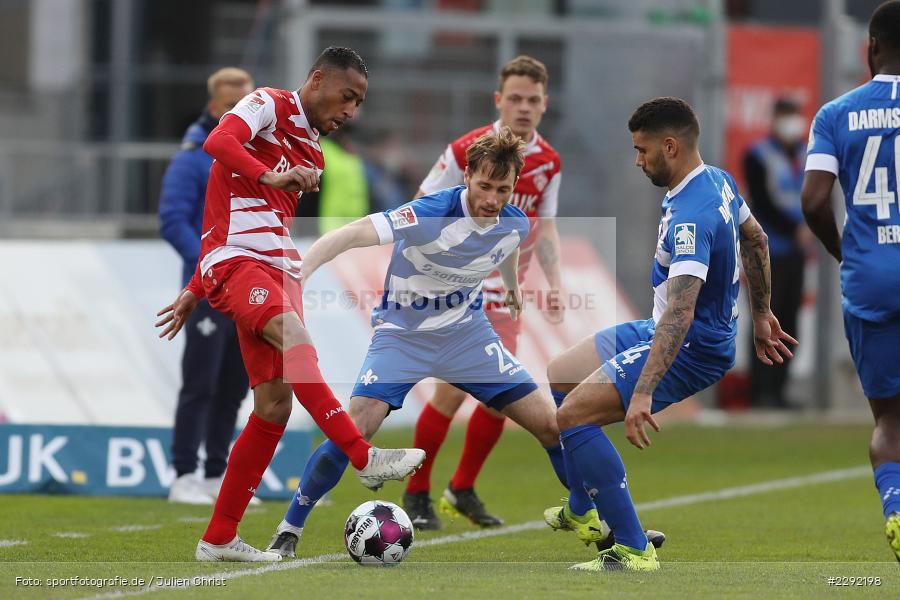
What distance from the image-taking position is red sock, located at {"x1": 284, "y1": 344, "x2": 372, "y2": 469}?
6.44m

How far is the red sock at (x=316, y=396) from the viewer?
6.44 meters

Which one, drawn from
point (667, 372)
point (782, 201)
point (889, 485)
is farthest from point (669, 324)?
point (782, 201)

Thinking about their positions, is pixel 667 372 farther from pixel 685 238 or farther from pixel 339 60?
pixel 339 60

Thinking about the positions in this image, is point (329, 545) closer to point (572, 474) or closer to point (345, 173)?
point (572, 474)

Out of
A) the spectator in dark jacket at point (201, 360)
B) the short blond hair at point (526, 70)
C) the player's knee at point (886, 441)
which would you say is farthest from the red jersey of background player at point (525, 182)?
the player's knee at point (886, 441)

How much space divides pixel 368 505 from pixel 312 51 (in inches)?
439

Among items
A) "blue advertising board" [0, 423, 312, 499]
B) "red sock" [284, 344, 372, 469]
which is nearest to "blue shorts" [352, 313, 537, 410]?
"red sock" [284, 344, 372, 469]

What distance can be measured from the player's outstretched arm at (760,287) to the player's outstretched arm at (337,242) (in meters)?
1.68

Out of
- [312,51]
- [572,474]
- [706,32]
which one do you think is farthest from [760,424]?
[572,474]

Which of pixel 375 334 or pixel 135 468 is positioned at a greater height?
pixel 375 334

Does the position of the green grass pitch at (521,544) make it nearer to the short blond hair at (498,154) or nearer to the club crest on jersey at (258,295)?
the club crest on jersey at (258,295)

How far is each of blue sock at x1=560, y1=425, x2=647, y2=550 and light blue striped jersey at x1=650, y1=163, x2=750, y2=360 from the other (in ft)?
1.96

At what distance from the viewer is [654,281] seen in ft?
22.5

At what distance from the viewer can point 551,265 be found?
8617 mm
